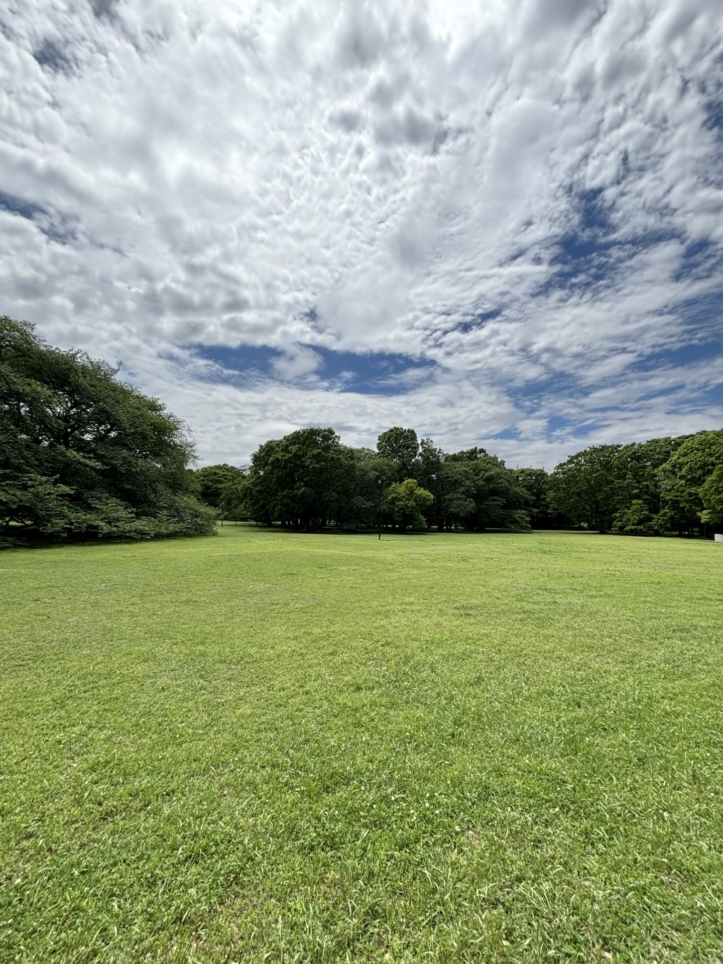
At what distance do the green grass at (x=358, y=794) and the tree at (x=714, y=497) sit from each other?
30.6 meters

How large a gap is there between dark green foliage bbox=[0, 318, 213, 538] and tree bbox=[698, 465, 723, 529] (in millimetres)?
35867

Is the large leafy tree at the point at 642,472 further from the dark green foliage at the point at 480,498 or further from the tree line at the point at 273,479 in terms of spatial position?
the dark green foliage at the point at 480,498

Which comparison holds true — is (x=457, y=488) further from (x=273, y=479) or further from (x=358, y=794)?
(x=358, y=794)

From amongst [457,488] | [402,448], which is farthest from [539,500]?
[402,448]

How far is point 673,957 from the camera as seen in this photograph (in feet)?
5.07

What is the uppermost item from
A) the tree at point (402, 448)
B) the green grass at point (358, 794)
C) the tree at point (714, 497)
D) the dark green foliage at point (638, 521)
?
the tree at point (402, 448)

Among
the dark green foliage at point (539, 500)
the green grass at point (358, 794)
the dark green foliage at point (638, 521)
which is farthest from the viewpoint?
the dark green foliage at point (539, 500)

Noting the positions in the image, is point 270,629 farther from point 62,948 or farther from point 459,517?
point 459,517

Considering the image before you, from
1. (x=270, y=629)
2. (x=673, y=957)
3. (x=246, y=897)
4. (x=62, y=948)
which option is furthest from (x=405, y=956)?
(x=270, y=629)

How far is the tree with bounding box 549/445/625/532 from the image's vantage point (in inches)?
1597

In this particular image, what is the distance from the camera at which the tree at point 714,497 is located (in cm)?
2784

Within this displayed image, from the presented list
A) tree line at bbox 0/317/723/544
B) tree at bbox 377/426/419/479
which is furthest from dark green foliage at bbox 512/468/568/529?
tree at bbox 377/426/419/479

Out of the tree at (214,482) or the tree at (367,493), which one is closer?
the tree at (367,493)

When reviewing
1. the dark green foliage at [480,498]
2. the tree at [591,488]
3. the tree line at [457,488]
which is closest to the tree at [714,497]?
the tree line at [457,488]
